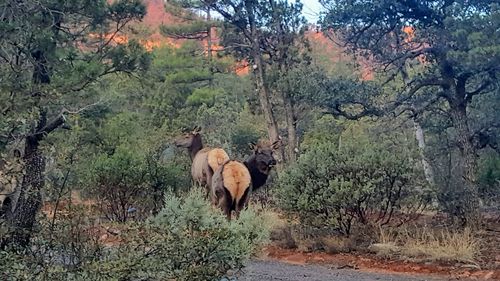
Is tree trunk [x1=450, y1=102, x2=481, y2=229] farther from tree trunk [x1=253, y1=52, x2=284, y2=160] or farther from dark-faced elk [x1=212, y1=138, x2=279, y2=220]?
tree trunk [x1=253, y1=52, x2=284, y2=160]

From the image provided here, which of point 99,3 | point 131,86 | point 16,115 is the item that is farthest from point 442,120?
point 131,86

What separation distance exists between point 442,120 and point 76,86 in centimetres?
1236

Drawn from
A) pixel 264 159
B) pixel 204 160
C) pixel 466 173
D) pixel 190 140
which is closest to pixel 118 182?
pixel 204 160

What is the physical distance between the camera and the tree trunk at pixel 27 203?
6.29 meters

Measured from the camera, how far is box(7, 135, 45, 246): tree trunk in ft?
20.6

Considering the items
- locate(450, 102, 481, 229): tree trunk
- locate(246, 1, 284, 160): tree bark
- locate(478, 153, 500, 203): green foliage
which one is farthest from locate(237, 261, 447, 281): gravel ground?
locate(246, 1, 284, 160): tree bark

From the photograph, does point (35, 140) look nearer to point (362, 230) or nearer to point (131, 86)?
point (362, 230)

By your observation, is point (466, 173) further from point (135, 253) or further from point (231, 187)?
point (135, 253)

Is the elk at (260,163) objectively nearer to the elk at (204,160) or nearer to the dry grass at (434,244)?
the elk at (204,160)

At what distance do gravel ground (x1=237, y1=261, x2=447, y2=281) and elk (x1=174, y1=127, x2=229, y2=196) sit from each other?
4.54 metres

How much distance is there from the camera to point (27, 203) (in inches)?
296

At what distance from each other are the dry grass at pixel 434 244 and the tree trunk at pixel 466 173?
663 millimetres

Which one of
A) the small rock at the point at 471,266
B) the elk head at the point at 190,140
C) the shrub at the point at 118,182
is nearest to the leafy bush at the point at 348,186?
the small rock at the point at 471,266

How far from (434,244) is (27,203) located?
8397 mm
